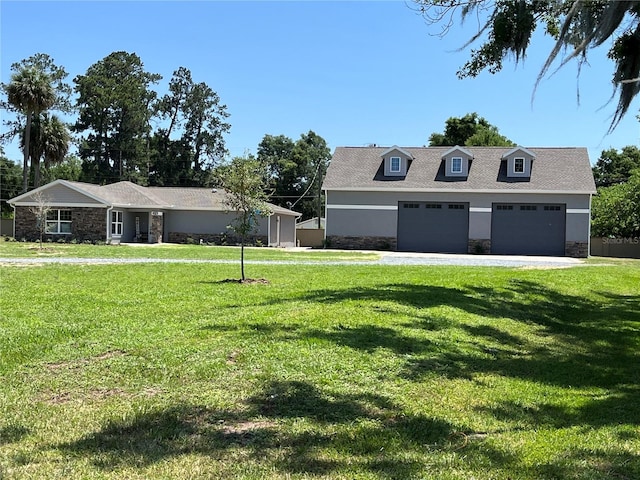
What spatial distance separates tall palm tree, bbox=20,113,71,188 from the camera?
1585 inches

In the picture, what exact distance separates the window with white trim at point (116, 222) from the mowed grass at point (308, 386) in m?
24.1

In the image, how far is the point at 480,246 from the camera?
32.0 metres

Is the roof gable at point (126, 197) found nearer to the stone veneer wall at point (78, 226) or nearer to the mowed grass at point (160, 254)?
the stone veneer wall at point (78, 226)

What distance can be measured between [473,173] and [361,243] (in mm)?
7378

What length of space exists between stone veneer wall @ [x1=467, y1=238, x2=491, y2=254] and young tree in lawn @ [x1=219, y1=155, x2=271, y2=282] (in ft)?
68.6

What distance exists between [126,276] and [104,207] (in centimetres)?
2111

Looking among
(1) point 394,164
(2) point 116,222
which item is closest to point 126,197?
(2) point 116,222

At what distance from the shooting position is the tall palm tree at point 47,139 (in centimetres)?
4025

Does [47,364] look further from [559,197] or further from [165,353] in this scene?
[559,197]

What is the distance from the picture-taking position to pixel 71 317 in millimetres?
8016

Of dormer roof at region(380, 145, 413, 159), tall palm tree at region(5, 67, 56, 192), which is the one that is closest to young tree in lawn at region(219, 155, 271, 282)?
dormer roof at region(380, 145, 413, 159)

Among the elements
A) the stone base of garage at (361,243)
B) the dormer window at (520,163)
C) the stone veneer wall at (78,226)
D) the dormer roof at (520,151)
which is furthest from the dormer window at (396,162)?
the stone veneer wall at (78,226)

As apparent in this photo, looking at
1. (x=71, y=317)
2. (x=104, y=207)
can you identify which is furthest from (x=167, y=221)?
(x=71, y=317)

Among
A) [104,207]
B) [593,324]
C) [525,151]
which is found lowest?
[593,324]
